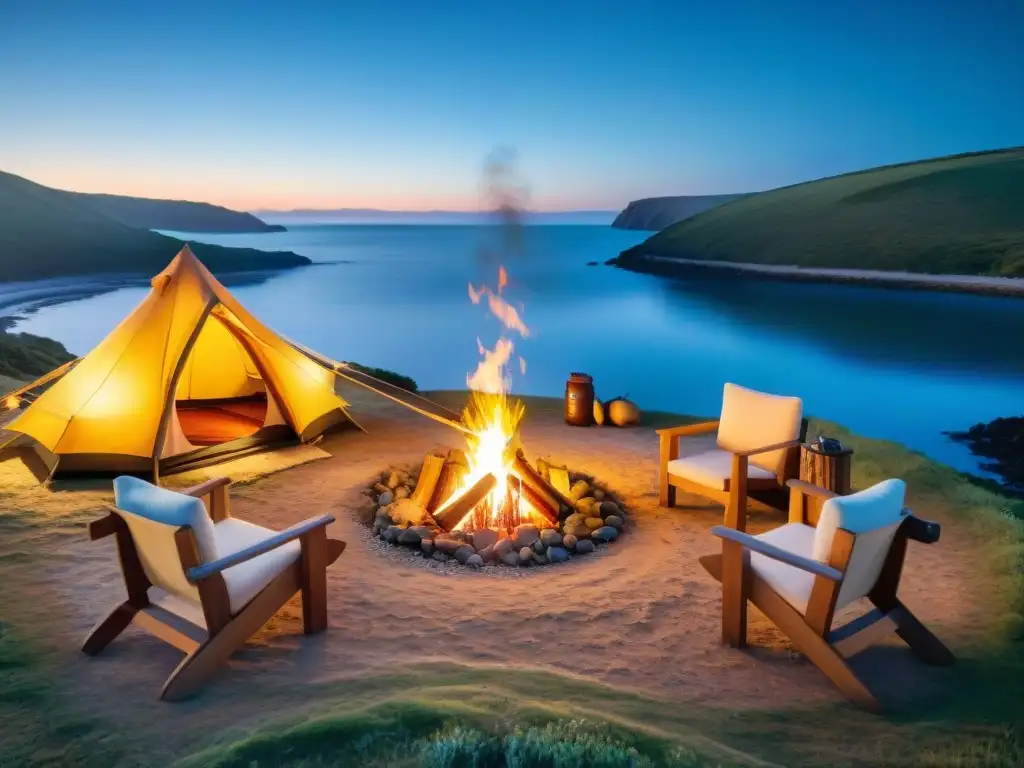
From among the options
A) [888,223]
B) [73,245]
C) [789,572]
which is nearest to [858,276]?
[888,223]

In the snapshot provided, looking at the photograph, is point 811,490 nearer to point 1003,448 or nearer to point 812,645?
point 812,645

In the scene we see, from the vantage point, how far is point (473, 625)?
4.58 meters

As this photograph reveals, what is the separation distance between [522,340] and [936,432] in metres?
18.6

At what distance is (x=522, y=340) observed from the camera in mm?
33000

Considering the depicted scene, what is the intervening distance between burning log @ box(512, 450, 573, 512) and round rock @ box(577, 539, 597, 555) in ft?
1.72

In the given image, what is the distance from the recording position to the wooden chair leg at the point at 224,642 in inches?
143

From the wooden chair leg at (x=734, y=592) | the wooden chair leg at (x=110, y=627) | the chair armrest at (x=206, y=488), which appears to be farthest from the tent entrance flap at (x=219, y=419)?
the wooden chair leg at (x=734, y=592)

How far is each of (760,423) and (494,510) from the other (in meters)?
2.23

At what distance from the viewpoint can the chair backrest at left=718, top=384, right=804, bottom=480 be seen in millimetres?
6023

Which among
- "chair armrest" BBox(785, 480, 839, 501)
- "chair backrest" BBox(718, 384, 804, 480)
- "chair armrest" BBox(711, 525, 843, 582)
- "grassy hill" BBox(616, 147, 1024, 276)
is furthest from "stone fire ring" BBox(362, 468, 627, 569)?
"grassy hill" BBox(616, 147, 1024, 276)

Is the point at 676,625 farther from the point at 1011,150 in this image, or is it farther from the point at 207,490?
the point at 1011,150

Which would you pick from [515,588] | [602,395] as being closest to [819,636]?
[515,588]

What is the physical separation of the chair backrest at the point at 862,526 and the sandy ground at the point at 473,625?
0.55 meters

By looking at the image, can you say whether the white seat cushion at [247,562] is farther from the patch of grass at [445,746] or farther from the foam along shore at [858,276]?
the foam along shore at [858,276]
